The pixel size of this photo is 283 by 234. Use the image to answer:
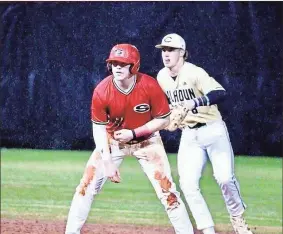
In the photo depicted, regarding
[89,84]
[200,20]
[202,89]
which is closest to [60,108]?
[89,84]

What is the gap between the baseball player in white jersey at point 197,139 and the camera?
6.48 meters

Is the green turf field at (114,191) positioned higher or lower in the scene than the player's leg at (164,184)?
lower

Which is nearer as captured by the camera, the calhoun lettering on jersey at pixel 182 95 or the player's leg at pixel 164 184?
the player's leg at pixel 164 184

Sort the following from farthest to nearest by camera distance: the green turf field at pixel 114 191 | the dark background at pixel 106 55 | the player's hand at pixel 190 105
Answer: the dark background at pixel 106 55
the green turf field at pixel 114 191
the player's hand at pixel 190 105

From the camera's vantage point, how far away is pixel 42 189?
9.55 metres

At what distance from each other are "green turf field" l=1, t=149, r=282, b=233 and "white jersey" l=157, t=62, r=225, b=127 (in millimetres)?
1573

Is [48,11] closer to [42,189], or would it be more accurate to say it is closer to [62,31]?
[62,31]

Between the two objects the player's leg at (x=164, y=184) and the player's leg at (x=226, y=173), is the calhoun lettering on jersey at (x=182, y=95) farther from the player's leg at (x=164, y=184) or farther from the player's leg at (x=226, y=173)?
the player's leg at (x=164, y=184)

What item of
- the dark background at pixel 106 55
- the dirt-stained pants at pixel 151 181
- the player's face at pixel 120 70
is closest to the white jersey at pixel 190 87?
the dirt-stained pants at pixel 151 181

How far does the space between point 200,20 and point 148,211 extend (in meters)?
2.29

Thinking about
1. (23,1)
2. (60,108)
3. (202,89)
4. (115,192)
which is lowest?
(115,192)

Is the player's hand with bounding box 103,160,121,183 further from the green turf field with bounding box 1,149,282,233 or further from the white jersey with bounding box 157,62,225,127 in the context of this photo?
the green turf field with bounding box 1,149,282,233

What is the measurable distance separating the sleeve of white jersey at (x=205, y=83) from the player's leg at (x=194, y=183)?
1.20 feet

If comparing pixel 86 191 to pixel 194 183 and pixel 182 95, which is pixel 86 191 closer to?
pixel 194 183
